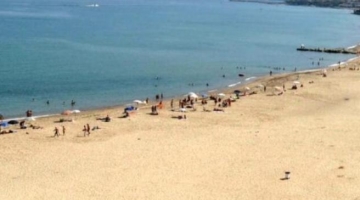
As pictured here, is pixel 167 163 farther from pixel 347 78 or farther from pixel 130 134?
pixel 347 78

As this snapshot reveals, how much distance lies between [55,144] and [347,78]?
34.4 m

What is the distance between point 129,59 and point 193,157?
40.0 meters

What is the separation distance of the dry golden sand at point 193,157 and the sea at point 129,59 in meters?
7.48

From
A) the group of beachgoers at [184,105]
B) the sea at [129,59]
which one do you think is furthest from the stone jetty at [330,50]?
the group of beachgoers at [184,105]

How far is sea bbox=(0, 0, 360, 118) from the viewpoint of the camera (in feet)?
152

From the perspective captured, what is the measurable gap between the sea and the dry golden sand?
7.48m

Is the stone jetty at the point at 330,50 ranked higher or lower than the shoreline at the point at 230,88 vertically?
higher

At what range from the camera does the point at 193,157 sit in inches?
1106

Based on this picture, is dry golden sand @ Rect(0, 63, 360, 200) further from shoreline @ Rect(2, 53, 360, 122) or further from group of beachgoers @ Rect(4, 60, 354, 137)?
shoreline @ Rect(2, 53, 360, 122)

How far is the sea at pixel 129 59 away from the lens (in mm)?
46250

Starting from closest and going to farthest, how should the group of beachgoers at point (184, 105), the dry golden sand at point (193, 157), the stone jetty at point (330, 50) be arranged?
the dry golden sand at point (193, 157) → the group of beachgoers at point (184, 105) → the stone jetty at point (330, 50)

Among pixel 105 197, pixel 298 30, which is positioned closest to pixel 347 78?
pixel 105 197

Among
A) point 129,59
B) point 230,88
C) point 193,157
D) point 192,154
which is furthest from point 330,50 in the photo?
point 193,157

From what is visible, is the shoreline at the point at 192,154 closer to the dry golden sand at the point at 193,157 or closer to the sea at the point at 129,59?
the dry golden sand at the point at 193,157
